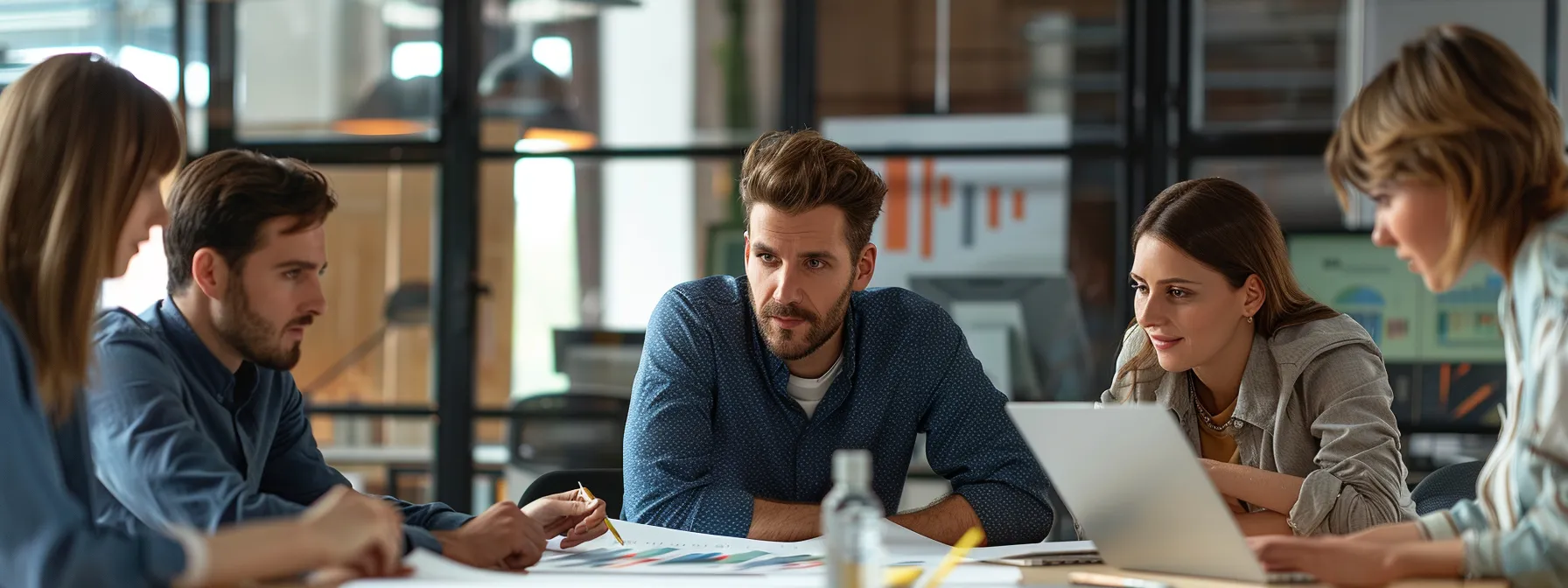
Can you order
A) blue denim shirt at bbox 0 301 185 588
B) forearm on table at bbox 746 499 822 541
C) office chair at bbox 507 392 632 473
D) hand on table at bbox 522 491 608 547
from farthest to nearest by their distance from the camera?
office chair at bbox 507 392 632 473 < forearm on table at bbox 746 499 822 541 < hand on table at bbox 522 491 608 547 < blue denim shirt at bbox 0 301 185 588

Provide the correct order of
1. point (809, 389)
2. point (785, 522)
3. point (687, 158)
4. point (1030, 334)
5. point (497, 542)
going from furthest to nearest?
point (687, 158), point (1030, 334), point (809, 389), point (785, 522), point (497, 542)

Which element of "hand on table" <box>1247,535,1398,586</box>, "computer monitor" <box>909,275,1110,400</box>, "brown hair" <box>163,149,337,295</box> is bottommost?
"computer monitor" <box>909,275,1110,400</box>

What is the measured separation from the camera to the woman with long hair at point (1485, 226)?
4.94 feet

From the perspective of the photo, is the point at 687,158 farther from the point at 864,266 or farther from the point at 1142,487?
the point at 1142,487

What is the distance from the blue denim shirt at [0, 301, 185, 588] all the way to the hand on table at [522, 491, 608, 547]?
29.0 inches

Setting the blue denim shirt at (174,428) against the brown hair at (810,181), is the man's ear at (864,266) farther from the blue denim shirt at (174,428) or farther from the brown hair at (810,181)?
the blue denim shirt at (174,428)

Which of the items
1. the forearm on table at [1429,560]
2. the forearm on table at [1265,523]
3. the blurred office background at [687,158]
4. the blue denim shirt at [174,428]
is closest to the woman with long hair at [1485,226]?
the forearm on table at [1429,560]

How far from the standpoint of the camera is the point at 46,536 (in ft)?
4.29

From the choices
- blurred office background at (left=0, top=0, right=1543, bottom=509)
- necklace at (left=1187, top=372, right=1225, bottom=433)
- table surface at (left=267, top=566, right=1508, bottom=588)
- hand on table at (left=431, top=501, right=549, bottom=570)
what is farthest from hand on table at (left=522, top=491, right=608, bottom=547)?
blurred office background at (left=0, top=0, right=1543, bottom=509)

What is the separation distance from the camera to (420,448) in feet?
16.5

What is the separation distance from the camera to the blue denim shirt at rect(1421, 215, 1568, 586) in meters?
1.47

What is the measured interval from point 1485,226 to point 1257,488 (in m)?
0.63

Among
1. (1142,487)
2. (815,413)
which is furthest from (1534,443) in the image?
(815,413)

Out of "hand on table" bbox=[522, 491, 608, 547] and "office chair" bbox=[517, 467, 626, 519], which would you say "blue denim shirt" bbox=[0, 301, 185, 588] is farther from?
"office chair" bbox=[517, 467, 626, 519]
